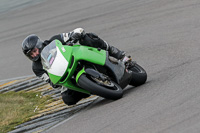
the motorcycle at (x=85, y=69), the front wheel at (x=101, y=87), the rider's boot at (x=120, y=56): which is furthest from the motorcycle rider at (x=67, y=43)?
the front wheel at (x=101, y=87)

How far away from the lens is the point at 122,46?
11.3 meters

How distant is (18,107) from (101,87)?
8.85 ft

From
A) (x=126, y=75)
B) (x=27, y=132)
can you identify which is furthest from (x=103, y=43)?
(x=27, y=132)

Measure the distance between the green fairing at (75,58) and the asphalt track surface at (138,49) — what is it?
22.6 inches

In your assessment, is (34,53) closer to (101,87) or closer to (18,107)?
(101,87)

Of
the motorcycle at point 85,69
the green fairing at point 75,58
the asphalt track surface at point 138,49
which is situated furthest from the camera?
the green fairing at point 75,58

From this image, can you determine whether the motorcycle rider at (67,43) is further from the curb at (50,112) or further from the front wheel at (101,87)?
the front wheel at (101,87)

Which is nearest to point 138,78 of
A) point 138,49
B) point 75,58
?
point 75,58

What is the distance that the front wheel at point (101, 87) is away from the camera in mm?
6828

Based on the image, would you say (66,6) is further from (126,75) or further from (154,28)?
(126,75)

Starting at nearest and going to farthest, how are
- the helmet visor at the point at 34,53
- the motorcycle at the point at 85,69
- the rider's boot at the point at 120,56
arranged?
the motorcycle at the point at 85,69, the helmet visor at the point at 34,53, the rider's boot at the point at 120,56

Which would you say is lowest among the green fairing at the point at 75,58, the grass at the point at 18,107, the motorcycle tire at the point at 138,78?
the grass at the point at 18,107

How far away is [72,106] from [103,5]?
8.26 m

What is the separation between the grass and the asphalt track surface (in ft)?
4.12
